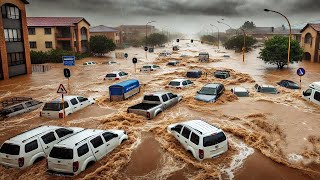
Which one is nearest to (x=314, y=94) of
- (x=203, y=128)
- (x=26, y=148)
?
(x=203, y=128)

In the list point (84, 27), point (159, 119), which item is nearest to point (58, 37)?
point (84, 27)

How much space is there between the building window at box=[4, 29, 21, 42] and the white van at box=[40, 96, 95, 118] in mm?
22440

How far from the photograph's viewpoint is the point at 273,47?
4403 cm

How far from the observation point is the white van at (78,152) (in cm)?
1115

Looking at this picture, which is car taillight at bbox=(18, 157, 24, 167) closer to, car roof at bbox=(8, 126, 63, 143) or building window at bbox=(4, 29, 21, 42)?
car roof at bbox=(8, 126, 63, 143)

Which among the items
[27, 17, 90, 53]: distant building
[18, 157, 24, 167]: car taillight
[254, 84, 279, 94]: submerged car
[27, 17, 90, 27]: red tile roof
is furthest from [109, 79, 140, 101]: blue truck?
[27, 17, 90, 27]: red tile roof

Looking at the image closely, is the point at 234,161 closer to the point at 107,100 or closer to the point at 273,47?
the point at 107,100

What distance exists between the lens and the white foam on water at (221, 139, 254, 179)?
11638mm

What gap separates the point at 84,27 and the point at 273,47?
45.2 m

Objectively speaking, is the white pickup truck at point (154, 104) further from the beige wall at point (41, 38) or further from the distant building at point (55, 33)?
the beige wall at point (41, 38)

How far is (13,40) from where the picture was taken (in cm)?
3919

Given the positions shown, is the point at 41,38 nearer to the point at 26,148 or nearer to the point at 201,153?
the point at 26,148

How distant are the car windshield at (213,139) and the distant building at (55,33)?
195 feet

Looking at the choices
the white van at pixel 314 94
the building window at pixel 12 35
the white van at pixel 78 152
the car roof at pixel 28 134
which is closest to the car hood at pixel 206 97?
the white van at pixel 314 94
